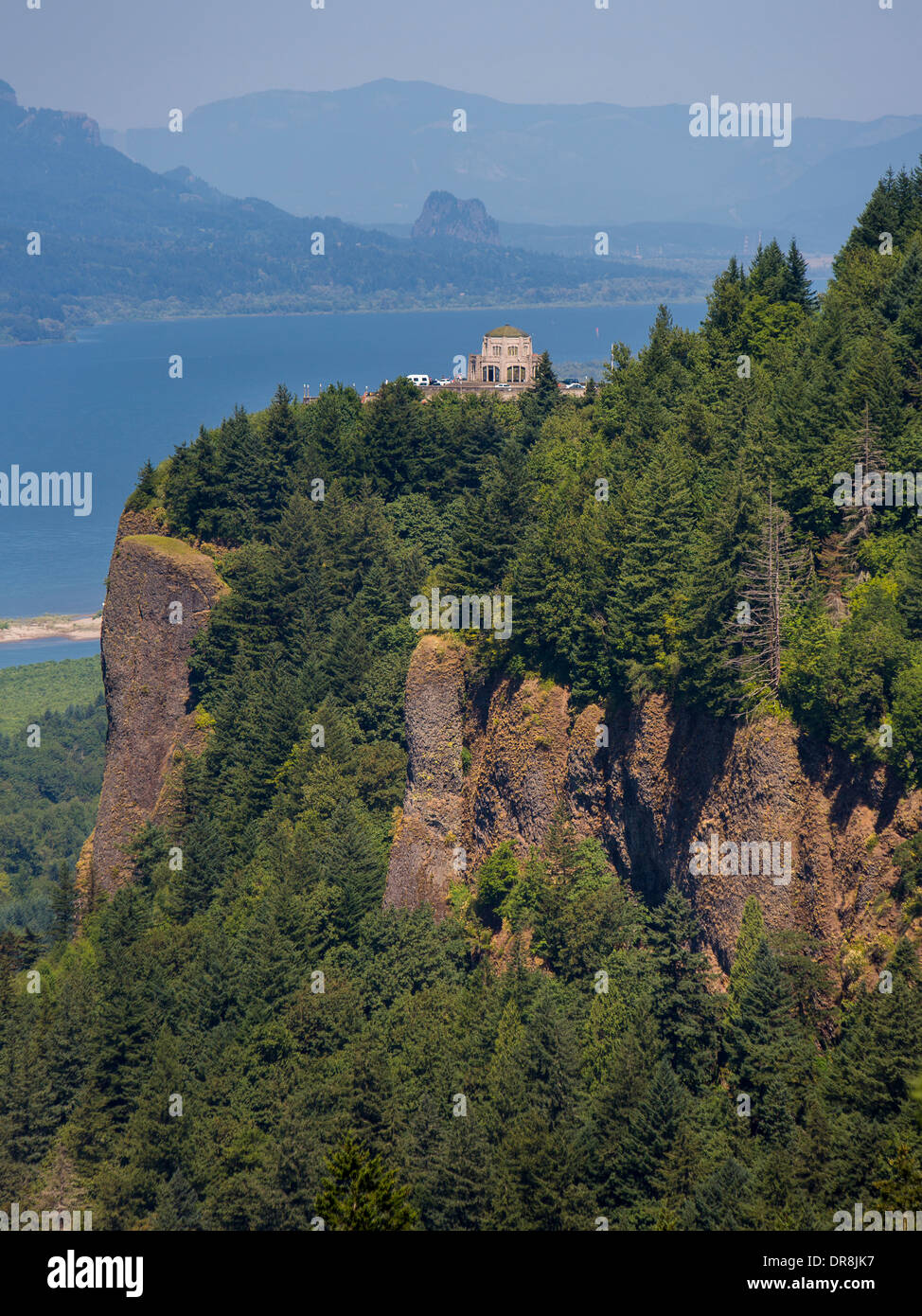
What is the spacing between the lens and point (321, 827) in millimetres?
65312

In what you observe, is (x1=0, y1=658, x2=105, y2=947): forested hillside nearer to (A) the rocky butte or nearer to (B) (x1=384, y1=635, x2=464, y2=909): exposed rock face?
(A) the rocky butte

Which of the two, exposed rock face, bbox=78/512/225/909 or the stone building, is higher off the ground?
the stone building

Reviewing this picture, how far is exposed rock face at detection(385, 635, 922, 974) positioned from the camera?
151ft

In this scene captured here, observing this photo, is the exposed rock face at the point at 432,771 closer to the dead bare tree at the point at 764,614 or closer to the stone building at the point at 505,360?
the dead bare tree at the point at 764,614

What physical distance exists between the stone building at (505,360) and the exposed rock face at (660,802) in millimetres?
43218

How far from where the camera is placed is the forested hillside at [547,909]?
44.2m

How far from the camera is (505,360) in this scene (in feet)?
344

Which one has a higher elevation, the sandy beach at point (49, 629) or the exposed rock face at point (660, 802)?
the sandy beach at point (49, 629)

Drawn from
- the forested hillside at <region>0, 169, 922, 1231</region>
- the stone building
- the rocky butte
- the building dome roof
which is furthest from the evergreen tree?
the building dome roof

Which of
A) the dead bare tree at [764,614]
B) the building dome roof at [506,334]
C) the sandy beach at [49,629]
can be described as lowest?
the dead bare tree at [764,614]

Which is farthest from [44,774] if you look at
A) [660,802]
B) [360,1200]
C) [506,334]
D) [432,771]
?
[360,1200]

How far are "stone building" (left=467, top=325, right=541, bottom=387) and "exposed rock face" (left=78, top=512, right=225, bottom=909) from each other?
31.0 m

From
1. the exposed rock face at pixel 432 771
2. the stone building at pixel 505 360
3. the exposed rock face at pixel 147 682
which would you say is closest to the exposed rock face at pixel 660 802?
the exposed rock face at pixel 432 771

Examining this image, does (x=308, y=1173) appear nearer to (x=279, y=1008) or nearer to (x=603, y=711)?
(x=279, y=1008)
